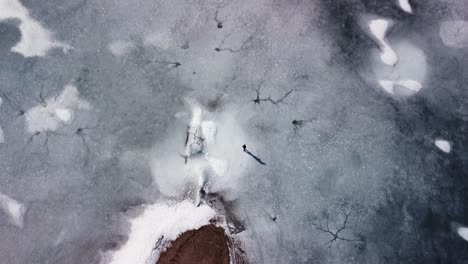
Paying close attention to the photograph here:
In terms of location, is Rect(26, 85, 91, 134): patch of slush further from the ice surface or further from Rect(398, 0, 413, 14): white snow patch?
Rect(398, 0, 413, 14): white snow patch

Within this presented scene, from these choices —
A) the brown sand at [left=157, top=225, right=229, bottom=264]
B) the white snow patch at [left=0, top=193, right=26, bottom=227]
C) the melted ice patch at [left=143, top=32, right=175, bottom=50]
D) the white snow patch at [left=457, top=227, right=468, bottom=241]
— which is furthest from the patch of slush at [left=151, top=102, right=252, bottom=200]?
the white snow patch at [left=457, top=227, right=468, bottom=241]

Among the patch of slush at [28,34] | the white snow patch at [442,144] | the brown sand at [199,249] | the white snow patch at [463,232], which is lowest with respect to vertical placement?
the white snow patch at [463,232]

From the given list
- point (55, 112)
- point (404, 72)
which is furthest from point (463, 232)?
point (55, 112)

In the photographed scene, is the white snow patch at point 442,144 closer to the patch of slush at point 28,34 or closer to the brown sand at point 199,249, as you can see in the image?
the brown sand at point 199,249

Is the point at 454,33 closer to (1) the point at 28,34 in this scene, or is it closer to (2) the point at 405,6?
(2) the point at 405,6

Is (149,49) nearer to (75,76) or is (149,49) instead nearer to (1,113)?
(75,76)

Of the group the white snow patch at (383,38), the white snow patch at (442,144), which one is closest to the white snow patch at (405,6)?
the white snow patch at (383,38)

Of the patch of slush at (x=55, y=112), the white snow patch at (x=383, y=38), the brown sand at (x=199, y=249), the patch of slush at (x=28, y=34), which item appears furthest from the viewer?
the white snow patch at (x=383, y=38)
